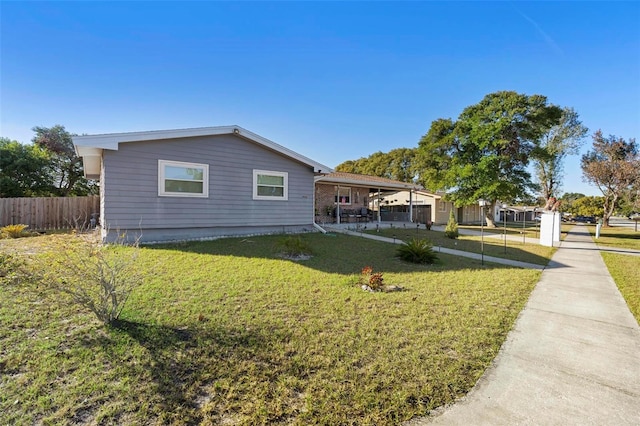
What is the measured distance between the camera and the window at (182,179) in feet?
29.5

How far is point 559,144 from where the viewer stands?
2869cm

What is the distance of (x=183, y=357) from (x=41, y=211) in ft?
50.2

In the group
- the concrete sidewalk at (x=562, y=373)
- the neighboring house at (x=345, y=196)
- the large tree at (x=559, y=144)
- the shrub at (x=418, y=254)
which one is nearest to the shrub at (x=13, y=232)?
the neighboring house at (x=345, y=196)

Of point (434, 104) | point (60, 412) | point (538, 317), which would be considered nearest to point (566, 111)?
point (434, 104)

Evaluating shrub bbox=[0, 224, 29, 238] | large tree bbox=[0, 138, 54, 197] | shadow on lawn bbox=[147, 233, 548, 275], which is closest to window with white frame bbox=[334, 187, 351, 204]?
shadow on lawn bbox=[147, 233, 548, 275]

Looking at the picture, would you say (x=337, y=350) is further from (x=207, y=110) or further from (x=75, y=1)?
(x=207, y=110)

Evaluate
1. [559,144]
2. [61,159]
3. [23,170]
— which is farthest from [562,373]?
[559,144]

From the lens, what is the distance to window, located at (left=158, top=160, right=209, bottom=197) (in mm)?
9000

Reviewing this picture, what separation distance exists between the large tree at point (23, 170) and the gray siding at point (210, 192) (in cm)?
1651

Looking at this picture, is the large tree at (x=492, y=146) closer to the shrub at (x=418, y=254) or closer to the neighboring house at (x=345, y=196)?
the neighboring house at (x=345, y=196)

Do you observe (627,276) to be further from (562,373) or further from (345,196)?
(345,196)

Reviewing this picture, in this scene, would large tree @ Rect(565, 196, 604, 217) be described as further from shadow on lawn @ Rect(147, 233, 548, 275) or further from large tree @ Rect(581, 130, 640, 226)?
shadow on lawn @ Rect(147, 233, 548, 275)

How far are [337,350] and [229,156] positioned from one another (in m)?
8.75

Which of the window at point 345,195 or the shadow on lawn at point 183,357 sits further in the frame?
the window at point 345,195
